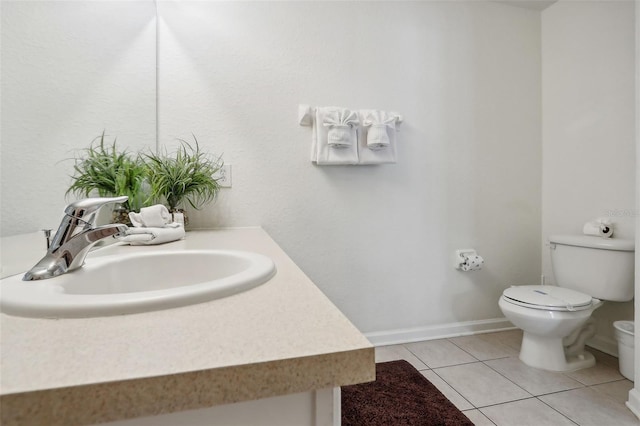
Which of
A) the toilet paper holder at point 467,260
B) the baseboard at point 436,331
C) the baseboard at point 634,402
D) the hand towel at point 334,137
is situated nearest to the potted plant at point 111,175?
the hand towel at point 334,137

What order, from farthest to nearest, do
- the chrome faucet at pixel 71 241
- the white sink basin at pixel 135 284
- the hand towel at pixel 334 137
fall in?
the hand towel at pixel 334 137
the chrome faucet at pixel 71 241
the white sink basin at pixel 135 284

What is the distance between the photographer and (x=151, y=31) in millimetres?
1563

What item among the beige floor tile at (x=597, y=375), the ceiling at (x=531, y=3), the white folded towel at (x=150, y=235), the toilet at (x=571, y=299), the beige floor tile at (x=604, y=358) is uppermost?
the ceiling at (x=531, y=3)

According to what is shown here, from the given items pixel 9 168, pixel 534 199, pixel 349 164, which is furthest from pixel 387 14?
pixel 9 168

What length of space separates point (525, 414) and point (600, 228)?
115cm

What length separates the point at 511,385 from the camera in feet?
5.23

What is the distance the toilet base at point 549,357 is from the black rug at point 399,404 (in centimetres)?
63

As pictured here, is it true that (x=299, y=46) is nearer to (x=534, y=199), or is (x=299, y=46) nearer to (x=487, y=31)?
(x=487, y=31)

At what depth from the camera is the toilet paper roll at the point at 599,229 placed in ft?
6.05

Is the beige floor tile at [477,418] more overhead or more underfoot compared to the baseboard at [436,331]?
more underfoot

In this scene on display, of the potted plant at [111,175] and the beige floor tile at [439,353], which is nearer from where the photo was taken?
the potted plant at [111,175]

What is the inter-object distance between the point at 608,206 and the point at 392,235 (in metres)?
1.23

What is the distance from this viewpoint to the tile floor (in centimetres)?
137

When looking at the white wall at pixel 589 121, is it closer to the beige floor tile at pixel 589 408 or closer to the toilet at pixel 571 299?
the toilet at pixel 571 299
